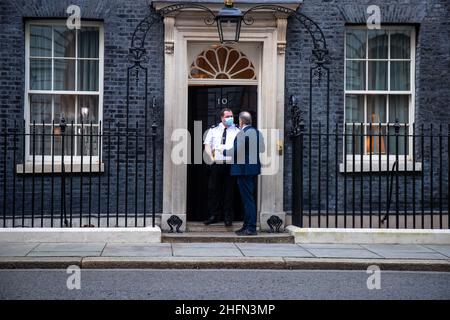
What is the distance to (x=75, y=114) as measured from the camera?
12.6 metres

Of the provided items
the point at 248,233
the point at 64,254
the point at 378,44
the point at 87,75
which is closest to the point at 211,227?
the point at 248,233

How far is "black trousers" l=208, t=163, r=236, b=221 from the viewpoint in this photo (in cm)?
1199

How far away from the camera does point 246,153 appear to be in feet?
37.4

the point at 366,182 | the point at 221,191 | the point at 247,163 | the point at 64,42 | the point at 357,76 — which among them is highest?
the point at 64,42

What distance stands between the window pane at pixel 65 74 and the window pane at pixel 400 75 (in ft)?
17.9

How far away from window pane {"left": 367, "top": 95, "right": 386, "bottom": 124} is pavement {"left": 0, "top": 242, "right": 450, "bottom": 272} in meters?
2.99

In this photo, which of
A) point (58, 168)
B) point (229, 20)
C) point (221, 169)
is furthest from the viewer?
point (58, 168)

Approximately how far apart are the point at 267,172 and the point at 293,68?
5.89 feet

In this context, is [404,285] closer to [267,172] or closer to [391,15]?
[267,172]

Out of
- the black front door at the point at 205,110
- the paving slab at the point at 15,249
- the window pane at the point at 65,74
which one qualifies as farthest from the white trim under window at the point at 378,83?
the paving slab at the point at 15,249

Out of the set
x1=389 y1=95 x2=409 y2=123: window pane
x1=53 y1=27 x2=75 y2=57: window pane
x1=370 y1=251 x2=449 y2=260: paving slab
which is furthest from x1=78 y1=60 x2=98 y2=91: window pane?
x1=370 y1=251 x2=449 y2=260: paving slab

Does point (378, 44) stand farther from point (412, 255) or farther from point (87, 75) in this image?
point (87, 75)

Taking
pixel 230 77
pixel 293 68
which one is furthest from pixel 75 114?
pixel 293 68

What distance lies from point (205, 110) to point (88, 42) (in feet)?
7.42
